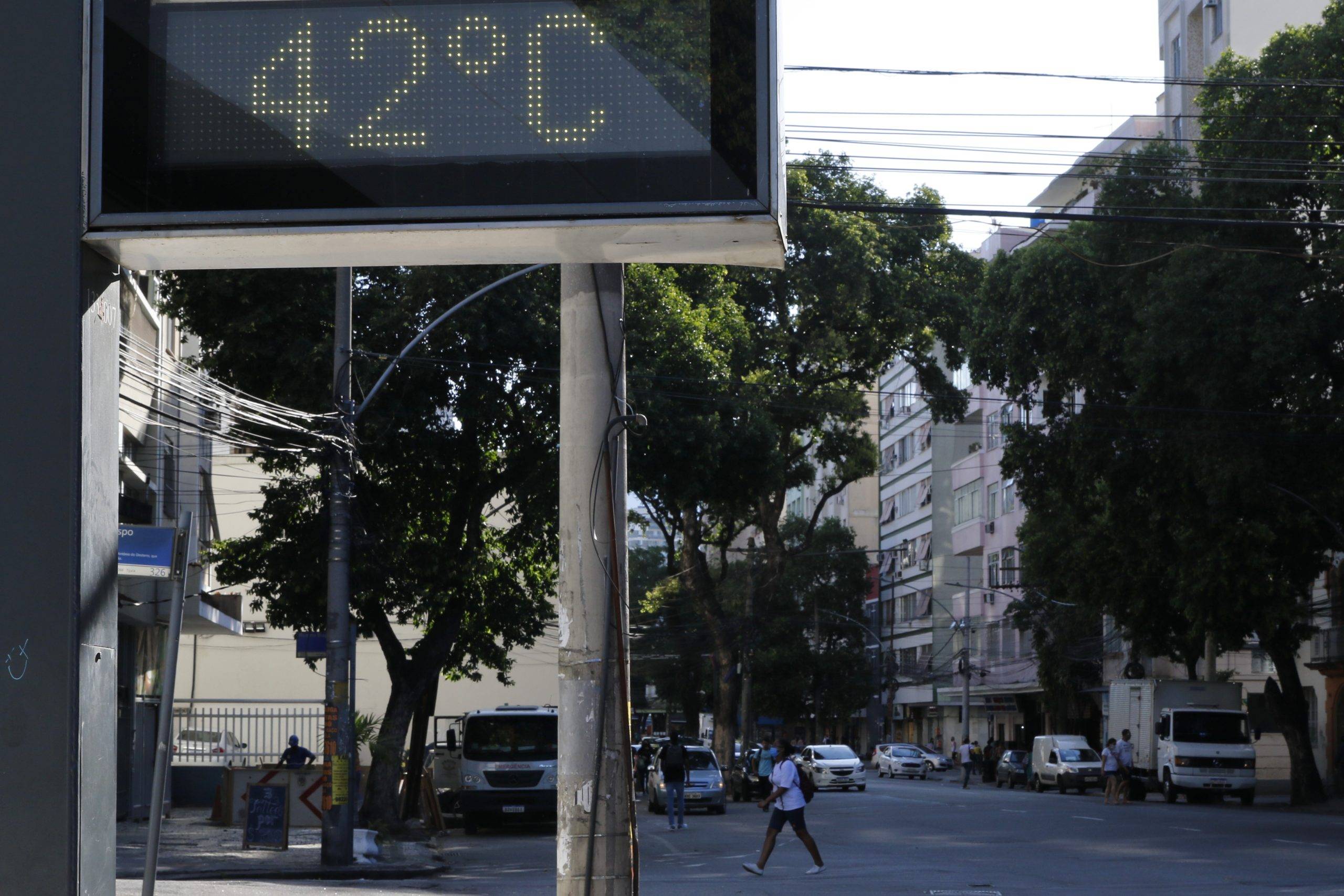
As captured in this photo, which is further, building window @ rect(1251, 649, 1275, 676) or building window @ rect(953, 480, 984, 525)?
building window @ rect(953, 480, 984, 525)

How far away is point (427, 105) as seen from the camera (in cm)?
383

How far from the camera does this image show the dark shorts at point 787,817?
19.4 meters

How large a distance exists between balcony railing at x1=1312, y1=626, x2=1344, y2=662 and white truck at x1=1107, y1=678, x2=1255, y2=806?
14.8 feet

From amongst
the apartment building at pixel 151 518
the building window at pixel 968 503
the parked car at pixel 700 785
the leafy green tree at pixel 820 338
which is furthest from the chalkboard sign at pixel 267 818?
the building window at pixel 968 503

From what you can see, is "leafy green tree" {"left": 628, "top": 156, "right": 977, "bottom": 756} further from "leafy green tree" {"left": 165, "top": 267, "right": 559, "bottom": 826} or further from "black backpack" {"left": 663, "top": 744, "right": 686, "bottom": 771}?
"leafy green tree" {"left": 165, "top": 267, "right": 559, "bottom": 826}

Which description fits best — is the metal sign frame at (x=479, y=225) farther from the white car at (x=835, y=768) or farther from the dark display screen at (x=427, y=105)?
the white car at (x=835, y=768)

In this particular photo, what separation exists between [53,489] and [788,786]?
1664 cm

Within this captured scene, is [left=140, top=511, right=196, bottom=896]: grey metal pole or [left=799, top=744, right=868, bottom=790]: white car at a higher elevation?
[left=140, top=511, right=196, bottom=896]: grey metal pole

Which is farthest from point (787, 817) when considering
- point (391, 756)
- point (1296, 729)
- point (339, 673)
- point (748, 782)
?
point (748, 782)

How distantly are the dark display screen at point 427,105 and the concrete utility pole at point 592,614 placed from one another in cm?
360

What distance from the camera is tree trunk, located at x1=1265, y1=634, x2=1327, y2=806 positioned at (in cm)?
3669

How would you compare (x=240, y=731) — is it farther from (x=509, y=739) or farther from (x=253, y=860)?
(x=253, y=860)

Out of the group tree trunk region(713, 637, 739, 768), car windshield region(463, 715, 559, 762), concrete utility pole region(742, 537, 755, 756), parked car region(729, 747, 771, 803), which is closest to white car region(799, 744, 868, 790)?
concrete utility pole region(742, 537, 755, 756)

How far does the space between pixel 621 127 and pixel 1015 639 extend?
232ft
